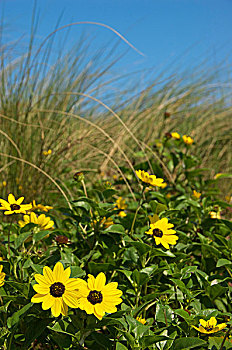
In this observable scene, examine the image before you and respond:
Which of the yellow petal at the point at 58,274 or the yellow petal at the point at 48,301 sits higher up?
the yellow petal at the point at 58,274

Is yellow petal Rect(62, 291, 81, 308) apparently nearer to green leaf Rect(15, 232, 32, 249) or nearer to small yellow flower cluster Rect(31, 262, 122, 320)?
small yellow flower cluster Rect(31, 262, 122, 320)

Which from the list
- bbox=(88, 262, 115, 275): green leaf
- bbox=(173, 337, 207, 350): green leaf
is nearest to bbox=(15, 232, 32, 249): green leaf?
bbox=(88, 262, 115, 275): green leaf

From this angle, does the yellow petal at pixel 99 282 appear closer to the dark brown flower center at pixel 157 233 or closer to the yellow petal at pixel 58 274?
the yellow petal at pixel 58 274

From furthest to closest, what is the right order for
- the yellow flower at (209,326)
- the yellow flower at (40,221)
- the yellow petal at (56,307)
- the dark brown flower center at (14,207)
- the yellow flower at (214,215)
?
the yellow flower at (214,215) < the yellow flower at (40,221) < the dark brown flower center at (14,207) < the yellow flower at (209,326) < the yellow petal at (56,307)

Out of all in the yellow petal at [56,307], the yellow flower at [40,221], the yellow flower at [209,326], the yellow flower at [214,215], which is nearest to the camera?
the yellow petal at [56,307]

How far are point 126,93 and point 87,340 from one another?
350 centimetres

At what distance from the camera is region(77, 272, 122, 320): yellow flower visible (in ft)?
2.77

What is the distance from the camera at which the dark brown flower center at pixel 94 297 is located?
860mm

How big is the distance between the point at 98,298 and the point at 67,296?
70 mm

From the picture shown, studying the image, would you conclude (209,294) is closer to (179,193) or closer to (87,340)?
(87,340)

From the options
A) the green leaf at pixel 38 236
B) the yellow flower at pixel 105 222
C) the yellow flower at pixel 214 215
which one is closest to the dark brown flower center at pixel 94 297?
the green leaf at pixel 38 236

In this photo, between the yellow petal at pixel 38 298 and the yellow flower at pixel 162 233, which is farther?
the yellow flower at pixel 162 233

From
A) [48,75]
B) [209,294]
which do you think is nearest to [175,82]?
[48,75]

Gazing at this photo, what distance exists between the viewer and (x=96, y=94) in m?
3.41
